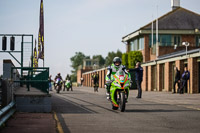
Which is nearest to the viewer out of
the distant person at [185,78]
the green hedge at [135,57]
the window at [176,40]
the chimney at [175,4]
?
the distant person at [185,78]

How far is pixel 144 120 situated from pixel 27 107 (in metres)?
3.70

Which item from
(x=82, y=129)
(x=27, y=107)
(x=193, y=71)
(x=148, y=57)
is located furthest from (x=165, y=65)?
(x=82, y=129)

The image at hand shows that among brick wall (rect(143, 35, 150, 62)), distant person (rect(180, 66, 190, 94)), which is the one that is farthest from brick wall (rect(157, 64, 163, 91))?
brick wall (rect(143, 35, 150, 62))

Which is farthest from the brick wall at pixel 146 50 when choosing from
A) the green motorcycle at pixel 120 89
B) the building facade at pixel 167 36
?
the green motorcycle at pixel 120 89

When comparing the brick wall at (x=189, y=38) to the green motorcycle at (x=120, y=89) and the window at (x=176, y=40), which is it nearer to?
the window at (x=176, y=40)

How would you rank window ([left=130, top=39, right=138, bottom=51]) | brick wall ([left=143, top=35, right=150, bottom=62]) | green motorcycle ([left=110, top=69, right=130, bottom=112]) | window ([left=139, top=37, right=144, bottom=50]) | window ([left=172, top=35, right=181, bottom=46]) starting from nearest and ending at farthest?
1. green motorcycle ([left=110, top=69, right=130, bottom=112])
2. window ([left=172, top=35, right=181, bottom=46])
3. brick wall ([left=143, top=35, right=150, bottom=62])
4. window ([left=139, top=37, right=144, bottom=50])
5. window ([left=130, top=39, right=138, bottom=51])

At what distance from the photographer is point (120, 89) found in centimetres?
1366

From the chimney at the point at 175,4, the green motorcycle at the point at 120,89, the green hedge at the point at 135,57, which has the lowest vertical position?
the green motorcycle at the point at 120,89

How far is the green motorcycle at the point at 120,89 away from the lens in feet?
44.2

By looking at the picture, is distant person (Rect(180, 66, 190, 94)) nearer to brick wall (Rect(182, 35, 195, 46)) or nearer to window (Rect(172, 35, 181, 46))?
window (Rect(172, 35, 181, 46))

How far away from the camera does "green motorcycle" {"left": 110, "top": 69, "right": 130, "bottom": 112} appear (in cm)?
1348

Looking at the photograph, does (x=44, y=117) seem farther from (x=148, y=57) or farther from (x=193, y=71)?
(x=148, y=57)

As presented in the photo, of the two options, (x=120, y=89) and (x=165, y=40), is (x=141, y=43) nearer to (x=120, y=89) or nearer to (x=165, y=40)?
(x=165, y=40)

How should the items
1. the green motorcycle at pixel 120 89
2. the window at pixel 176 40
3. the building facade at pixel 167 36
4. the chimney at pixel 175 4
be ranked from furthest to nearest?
the chimney at pixel 175 4
the window at pixel 176 40
the building facade at pixel 167 36
the green motorcycle at pixel 120 89
